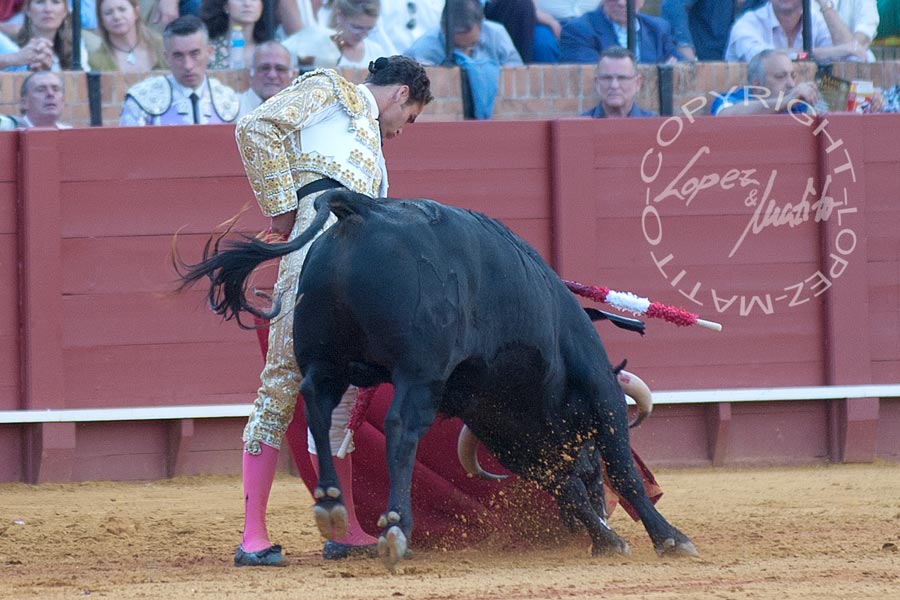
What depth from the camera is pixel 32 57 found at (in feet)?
21.2

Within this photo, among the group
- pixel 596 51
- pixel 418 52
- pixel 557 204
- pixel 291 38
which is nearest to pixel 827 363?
pixel 557 204

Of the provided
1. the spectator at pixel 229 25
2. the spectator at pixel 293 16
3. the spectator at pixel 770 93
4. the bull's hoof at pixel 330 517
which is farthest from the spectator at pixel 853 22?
the bull's hoof at pixel 330 517

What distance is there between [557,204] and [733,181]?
2.74 feet

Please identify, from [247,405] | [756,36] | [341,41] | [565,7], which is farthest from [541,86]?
[247,405]

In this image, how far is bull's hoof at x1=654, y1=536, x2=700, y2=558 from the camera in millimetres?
3832

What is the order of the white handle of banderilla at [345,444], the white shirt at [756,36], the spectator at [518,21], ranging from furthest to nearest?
1. the white shirt at [756,36]
2. the spectator at [518,21]
3. the white handle of banderilla at [345,444]

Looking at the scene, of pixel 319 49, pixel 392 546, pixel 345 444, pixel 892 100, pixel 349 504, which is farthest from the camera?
pixel 892 100

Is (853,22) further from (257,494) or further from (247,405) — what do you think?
(257,494)

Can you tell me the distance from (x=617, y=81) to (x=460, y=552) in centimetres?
307

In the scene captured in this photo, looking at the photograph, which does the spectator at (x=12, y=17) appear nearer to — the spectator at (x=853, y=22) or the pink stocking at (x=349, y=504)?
the pink stocking at (x=349, y=504)

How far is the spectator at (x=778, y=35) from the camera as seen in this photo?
24.4 ft

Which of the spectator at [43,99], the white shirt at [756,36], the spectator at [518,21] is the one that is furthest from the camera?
the white shirt at [756,36]

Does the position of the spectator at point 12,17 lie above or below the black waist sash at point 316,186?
above

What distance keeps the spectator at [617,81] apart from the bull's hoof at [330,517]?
12.0 ft
